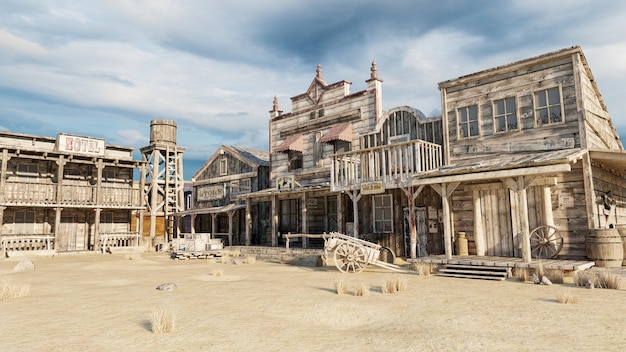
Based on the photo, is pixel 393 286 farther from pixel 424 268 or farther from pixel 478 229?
pixel 478 229

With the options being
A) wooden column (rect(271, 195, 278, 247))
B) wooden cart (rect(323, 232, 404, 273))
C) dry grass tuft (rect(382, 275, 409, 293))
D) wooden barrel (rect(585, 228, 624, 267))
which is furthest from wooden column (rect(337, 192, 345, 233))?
wooden barrel (rect(585, 228, 624, 267))

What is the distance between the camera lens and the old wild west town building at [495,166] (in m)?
12.5

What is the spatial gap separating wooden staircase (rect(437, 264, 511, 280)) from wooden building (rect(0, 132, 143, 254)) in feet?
67.5

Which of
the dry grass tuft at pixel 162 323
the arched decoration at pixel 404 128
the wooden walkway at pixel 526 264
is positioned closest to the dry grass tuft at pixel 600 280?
the wooden walkway at pixel 526 264

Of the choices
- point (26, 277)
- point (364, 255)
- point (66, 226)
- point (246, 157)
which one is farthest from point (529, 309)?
point (66, 226)

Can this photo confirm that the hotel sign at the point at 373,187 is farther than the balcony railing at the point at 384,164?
Yes

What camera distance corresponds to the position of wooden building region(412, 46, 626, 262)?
1225cm

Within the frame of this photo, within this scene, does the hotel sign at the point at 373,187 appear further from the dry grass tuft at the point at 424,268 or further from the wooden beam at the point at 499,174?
the dry grass tuft at the point at 424,268

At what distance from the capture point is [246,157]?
26984 mm

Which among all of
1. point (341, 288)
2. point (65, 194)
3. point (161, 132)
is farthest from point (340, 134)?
point (161, 132)

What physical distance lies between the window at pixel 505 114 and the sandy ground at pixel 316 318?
5907 millimetres

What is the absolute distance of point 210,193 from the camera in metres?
29.3

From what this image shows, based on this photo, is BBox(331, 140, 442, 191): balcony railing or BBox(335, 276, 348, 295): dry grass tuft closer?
BBox(335, 276, 348, 295): dry grass tuft

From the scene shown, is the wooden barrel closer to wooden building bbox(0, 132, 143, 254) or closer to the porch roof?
the porch roof
